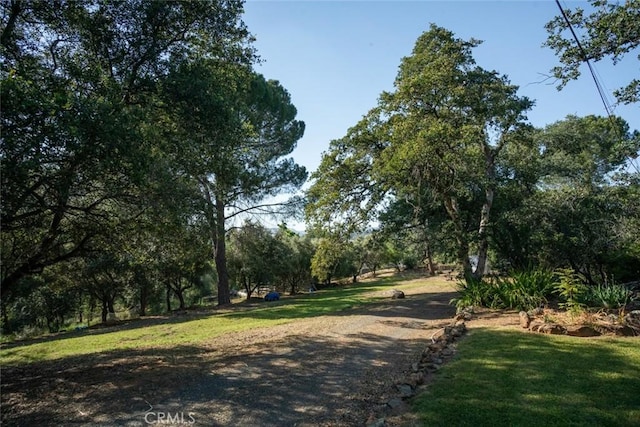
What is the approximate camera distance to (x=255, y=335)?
9.46 m

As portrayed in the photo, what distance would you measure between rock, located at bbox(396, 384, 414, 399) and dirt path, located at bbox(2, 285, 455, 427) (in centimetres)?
17

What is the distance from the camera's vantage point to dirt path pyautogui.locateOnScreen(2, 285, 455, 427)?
4.38 meters

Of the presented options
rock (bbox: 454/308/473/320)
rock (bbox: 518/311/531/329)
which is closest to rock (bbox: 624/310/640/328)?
rock (bbox: 518/311/531/329)

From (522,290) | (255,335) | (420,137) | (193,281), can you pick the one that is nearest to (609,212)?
(522,290)

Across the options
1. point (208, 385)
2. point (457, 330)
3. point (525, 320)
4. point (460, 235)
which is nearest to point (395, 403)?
point (208, 385)

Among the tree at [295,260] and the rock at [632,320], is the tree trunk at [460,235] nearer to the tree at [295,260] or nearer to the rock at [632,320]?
the rock at [632,320]

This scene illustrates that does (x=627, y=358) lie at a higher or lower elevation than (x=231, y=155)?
lower

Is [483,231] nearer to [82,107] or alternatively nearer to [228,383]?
[228,383]

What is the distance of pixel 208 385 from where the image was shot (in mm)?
5371

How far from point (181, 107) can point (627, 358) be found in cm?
877

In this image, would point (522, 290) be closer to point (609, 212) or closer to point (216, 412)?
point (609, 212)

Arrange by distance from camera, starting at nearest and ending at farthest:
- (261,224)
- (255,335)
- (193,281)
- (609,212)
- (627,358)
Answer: (627,358) < (255,335) < (609,212) < (261,224) < (193,281)

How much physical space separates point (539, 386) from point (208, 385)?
4.48 metres

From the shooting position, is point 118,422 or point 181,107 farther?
point 181,107
